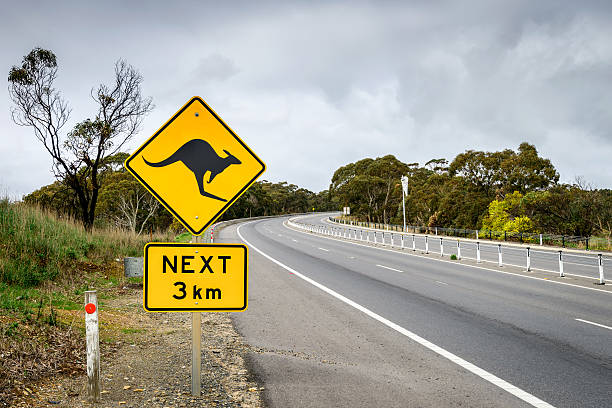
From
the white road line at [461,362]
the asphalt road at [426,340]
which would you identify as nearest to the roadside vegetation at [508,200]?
the asphalt road at [426,340]

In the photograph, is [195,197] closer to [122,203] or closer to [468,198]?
[122,203]

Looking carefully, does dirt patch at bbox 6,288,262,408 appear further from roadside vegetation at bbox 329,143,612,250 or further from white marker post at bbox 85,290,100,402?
roadside vegetation at bbox 329,143,612,250

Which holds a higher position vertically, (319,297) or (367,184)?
(367,184)

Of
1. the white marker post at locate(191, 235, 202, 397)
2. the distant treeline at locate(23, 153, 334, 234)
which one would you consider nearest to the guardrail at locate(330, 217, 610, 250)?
the distant treeline at locate(23, 153, 334, 234)

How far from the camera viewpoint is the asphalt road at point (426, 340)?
16.7 ft

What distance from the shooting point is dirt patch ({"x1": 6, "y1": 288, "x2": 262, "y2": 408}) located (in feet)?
14.7

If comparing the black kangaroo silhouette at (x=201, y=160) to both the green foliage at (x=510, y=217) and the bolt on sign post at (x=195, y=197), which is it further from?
the green foliage at (x=510, y=217)

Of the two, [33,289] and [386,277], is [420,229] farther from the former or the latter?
[33,289]

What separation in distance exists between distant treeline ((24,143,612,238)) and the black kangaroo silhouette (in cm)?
1730

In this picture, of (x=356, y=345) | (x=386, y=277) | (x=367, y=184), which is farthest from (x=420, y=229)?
(x=356, y=345)

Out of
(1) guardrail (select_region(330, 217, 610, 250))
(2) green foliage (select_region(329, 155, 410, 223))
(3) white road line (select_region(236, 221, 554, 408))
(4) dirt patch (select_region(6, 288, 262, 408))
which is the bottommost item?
(3) white road line (select_region(236, 221, 554, 408))

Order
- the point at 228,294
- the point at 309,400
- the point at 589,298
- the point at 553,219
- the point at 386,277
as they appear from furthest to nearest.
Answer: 1. the point at 553,219
2. the point at 386,277
3. the point at 589,298
4. the point at 309,400
5. the point at 228,294

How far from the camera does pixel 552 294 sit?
12.2 m

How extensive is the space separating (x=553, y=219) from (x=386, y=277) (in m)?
27.2
